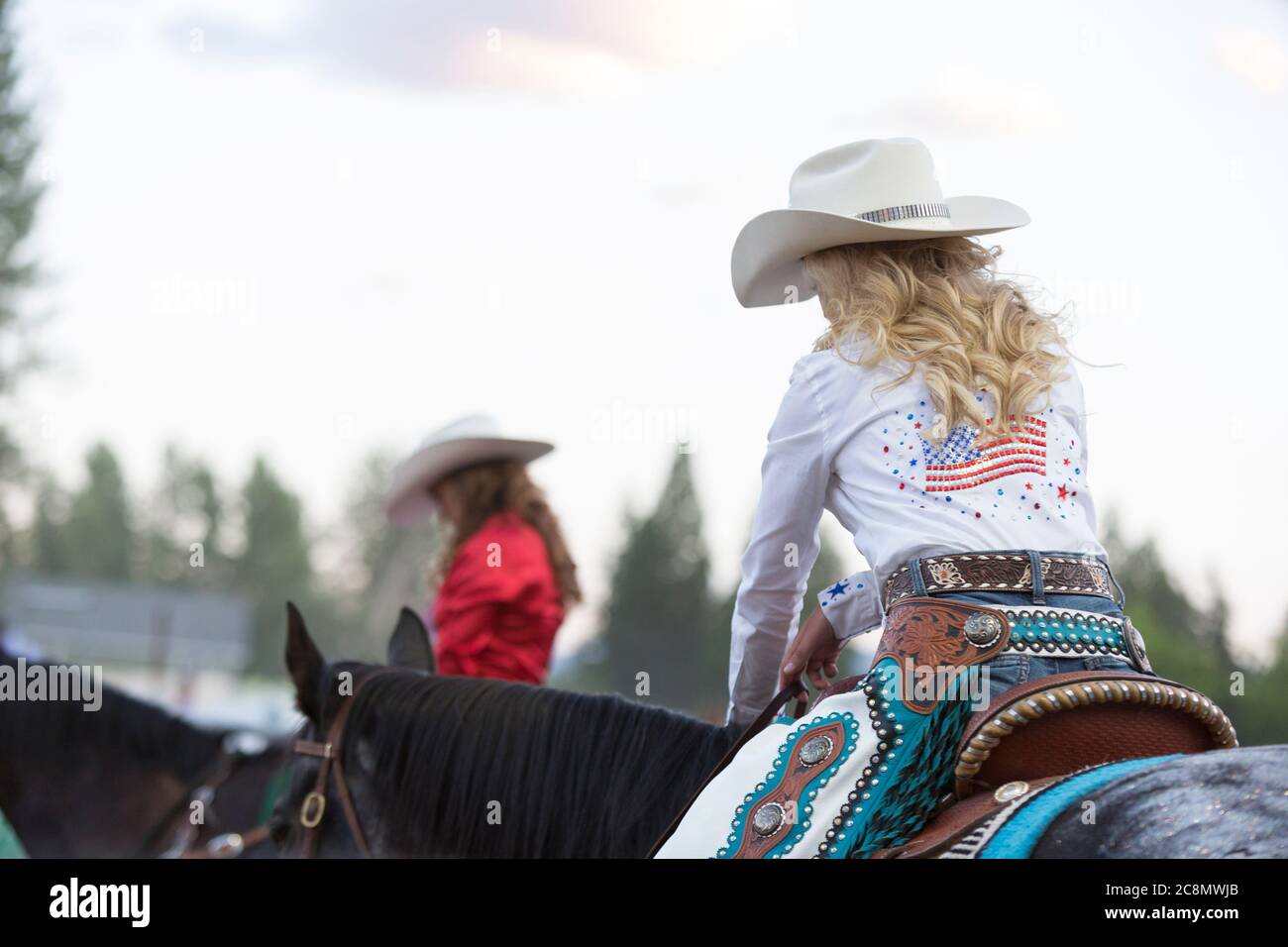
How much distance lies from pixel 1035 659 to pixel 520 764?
1320 millimetres

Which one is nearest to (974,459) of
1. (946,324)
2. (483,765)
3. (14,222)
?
(946,324)

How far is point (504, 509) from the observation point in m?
4.88

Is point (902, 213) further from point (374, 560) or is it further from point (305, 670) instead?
point (374, 560)

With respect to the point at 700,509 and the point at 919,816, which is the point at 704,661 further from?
the point at 919,816

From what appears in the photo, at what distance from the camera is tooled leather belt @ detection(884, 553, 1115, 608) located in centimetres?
217

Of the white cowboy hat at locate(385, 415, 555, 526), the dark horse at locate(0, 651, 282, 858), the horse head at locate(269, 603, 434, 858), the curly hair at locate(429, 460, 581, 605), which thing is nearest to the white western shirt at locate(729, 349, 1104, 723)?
the horse head at locate(269, 603, 434, 858)

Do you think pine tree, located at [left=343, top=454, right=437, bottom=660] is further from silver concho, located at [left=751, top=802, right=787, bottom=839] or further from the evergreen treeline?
→ silver concho, located at [left=751, top=802, right=787, bottom=839]

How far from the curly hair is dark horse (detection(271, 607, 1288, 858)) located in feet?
4.85

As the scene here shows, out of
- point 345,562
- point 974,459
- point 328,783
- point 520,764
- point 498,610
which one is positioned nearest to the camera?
point 974,459

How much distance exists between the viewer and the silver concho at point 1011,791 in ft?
6.37

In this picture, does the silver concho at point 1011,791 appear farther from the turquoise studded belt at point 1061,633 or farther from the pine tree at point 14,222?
the pine tree at point 14,222

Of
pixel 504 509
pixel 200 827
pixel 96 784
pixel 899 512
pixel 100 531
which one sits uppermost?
pixel 100 531
